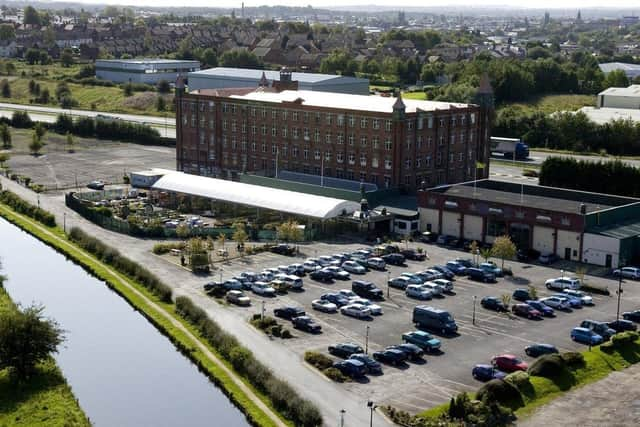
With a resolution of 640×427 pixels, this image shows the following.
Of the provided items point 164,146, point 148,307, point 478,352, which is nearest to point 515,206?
point 478,352

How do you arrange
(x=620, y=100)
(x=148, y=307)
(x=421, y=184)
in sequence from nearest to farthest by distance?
(x=148, y=307), (x=421, y=184), (x=620, y=100)

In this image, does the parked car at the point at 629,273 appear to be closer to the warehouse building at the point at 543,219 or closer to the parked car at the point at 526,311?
the warehouse building at the point at 543,219

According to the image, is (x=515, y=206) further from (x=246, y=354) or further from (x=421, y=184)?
(x=246, y=354)

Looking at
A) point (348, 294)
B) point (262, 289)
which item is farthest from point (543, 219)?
point (262, 289)

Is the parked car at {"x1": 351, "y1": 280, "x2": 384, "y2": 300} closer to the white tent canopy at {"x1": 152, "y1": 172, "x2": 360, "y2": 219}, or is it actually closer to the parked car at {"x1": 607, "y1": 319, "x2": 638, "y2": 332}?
the parked car at {"x1": 607, "y1": 319, "x2": 638, "y2": 332}

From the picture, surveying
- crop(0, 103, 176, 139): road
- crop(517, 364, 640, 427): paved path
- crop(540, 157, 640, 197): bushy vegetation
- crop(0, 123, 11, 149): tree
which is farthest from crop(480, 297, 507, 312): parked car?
crop(0, 123, 11, 149): tree

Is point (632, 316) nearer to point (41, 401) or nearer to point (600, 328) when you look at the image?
point (600, 328)
